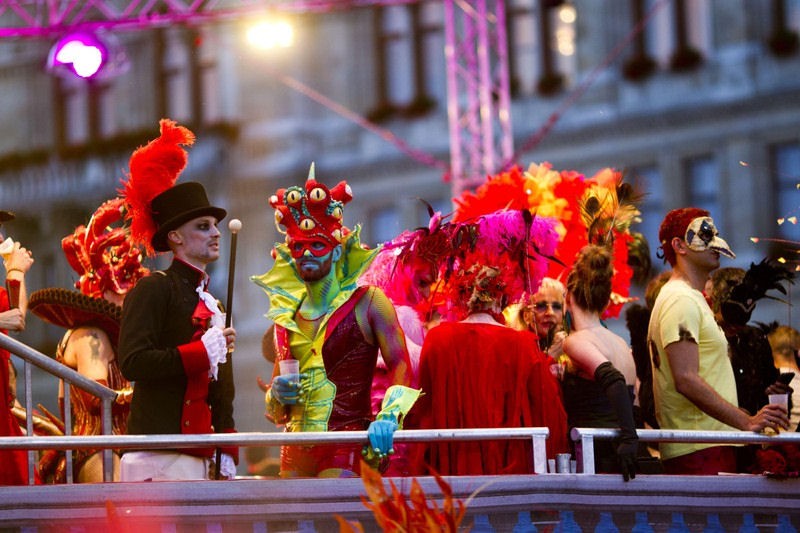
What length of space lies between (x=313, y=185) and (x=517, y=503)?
4.52ft

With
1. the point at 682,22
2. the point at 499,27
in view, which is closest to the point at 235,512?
the point at 499,27

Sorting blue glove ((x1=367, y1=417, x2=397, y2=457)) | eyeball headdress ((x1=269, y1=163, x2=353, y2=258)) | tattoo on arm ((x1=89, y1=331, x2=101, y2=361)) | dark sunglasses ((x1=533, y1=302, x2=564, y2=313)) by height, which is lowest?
blue glove ((x1=367, y1=417, x2=397, y2=457))

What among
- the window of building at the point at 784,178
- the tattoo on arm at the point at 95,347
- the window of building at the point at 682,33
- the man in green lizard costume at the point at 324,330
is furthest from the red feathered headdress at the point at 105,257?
the window of building at the point at 682,33

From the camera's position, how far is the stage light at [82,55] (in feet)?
40.4

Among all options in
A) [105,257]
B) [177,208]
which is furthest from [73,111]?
[177,208]

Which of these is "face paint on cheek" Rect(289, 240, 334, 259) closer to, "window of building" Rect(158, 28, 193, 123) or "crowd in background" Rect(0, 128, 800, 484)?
"crowd in background" Rect(0, 128, 800, 484)

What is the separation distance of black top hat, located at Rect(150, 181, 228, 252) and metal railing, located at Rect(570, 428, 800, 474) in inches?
59.9

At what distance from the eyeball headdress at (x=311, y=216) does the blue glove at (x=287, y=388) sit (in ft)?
1.64

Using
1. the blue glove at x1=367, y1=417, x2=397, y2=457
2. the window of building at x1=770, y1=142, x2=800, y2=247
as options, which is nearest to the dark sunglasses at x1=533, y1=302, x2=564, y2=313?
the blue glove at x1=367, y1=417, x2=397, y2=457

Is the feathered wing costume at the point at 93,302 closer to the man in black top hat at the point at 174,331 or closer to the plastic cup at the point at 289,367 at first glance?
the man in black top hat at the point at 174,331

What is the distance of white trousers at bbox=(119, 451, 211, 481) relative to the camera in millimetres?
5059

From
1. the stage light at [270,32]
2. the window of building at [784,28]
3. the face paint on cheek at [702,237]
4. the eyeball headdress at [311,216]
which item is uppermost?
the window of building at [784,28]

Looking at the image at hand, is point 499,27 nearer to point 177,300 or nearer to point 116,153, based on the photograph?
point 116,153

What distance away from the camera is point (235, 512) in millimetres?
4688
